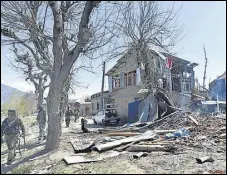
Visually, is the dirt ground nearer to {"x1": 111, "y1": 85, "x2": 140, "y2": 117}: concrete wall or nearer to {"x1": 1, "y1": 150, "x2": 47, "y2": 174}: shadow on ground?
{"x1": 1, "y1": 150, "x2": 47, "y2": 174}: shadow on ground

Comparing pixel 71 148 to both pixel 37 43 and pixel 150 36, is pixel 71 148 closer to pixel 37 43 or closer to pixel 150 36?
pixel 37 43

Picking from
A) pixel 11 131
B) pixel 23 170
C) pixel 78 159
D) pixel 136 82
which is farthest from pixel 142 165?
pixel 136 82

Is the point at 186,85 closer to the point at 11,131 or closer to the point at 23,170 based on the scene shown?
the point at 11,131

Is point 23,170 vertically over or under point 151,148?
under

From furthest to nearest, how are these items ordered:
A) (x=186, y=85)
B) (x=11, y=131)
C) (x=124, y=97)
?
(x=124, y=97)
(x=186, y=85)
(x=11, y=131)

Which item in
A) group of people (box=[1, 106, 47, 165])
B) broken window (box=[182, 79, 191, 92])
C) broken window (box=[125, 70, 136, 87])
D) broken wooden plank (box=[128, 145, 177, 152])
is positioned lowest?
broken wooden plank (box=[128, 145, 177, 152])

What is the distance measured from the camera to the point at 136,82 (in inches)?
1037

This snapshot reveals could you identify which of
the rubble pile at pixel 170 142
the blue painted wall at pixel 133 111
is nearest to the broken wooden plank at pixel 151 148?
the rubble pile at pixel 170 142

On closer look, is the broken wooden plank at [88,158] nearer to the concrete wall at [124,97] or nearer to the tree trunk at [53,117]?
the tree trunk at [53,117]

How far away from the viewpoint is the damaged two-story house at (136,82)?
2369 centimetres

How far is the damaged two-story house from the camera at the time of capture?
2369 centimetres

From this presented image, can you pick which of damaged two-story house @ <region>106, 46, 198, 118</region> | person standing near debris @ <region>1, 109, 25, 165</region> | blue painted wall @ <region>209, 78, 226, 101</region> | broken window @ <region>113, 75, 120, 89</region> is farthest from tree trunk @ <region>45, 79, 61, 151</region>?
broken window @ <region>113, 75, 120, 89</region>

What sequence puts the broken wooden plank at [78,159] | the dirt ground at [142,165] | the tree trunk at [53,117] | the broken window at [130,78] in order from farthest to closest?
the broken window at [130,78] → the tree trunk at [53,117] → the broken wooden plank at [78,159] → the dirt ground at [142,165]

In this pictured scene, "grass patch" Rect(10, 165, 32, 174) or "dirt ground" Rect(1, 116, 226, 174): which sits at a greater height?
"dirt ground" Rect(1, 116, 226, 174)
